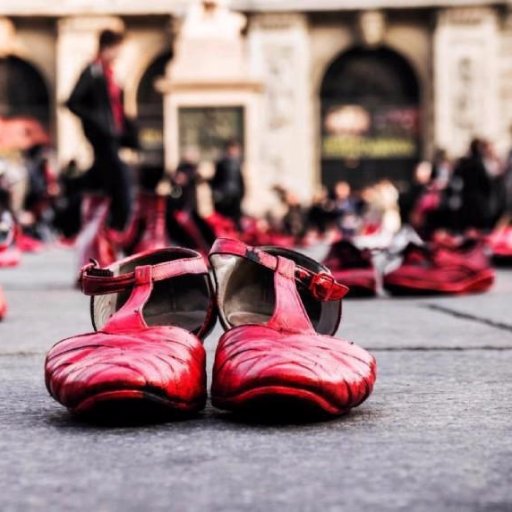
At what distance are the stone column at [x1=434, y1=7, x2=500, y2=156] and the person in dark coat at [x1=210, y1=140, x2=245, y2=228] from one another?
13.4 m

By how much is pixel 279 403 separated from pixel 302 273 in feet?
1.61

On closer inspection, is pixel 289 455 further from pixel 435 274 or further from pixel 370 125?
pixel 370 125

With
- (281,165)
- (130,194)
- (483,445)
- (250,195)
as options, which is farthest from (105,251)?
(281,165)

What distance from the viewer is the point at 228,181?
52.3 ft

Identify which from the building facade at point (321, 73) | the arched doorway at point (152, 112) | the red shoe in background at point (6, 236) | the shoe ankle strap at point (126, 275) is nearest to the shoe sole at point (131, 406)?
the shoe ankle strap at point (126, 275)

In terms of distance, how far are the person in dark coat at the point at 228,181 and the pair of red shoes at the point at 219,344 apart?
41.1ft

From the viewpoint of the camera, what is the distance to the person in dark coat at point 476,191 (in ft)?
51.2

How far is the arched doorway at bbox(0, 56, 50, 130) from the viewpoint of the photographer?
30.4 meters

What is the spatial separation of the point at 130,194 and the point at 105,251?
2.94ft

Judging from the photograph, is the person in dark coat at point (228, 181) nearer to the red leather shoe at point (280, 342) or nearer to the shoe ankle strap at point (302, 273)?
the red leather shoe at point (280, 342)

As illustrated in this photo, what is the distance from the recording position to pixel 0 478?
2.11m

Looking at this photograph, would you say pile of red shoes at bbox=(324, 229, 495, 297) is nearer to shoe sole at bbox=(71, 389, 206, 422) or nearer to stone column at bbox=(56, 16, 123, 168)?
shoe sole at bbox=(71, 389, 206, 422)

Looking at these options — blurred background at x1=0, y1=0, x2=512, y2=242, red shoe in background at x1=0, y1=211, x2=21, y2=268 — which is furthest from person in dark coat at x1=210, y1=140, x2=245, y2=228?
blurred background at x1=0, y1=0, x2=512, y2=242

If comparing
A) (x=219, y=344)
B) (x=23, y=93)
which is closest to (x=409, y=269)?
(x=219, y=344)
